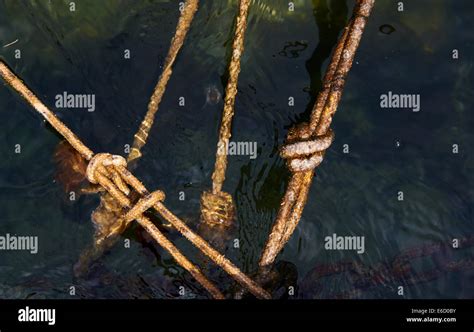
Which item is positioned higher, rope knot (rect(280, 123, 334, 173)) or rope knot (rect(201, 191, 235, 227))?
rope knot (rect(280, 123, 334, 173))

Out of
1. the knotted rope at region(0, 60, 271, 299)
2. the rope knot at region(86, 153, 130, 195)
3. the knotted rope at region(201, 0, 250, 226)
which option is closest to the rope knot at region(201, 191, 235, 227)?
the knotted rope at region(201, 0, 250, 226)

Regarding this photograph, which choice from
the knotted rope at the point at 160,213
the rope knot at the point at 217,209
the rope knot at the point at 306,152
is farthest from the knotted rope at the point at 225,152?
the rope knot at the point at 306,152

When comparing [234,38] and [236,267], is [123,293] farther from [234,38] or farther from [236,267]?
[234,38]

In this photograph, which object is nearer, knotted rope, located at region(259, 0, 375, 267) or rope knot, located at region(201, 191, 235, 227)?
knotted rope, located at region(259, 0, 375, 267)

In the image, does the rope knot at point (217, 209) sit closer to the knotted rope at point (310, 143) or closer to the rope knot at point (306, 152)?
the knotted rope at point (310, 143)

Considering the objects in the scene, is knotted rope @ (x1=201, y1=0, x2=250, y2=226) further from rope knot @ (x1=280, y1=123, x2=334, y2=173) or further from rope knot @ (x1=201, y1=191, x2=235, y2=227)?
rope knot @ (x1=280, y1=123, x2=334, y2=173)

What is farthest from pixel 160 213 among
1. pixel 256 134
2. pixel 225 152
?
pixel 256 134
